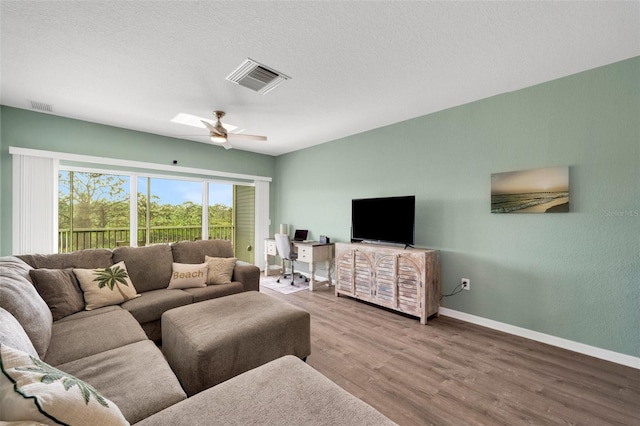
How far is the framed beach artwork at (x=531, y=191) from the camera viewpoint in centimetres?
252

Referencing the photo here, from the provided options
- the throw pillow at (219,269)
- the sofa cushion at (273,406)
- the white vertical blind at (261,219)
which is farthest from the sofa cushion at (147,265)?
the white vertical blind at (261,219)

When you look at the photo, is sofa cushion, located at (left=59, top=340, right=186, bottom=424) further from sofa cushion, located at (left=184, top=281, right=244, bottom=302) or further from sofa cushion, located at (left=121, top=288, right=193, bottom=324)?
sofa cushion, located at (left=184, top=281, right=244, bottom=302)

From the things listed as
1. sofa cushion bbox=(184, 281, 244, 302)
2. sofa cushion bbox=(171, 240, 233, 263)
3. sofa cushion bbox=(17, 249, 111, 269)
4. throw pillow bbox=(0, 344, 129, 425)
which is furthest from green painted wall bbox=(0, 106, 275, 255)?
throw pillow bbox=(0, 344, 129, 425)

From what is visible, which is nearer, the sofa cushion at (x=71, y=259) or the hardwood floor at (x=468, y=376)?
the hardwood floor at (x=468, y=376)

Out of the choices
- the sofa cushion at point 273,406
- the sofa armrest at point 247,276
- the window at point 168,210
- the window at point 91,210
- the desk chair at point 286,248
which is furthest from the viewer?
the desk chair at point 286,248

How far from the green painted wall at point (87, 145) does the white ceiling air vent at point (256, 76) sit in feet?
8.44

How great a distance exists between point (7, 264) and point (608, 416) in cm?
433

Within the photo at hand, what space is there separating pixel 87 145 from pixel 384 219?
435 centimetres

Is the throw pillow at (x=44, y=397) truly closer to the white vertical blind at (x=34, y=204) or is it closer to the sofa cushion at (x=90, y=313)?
the sofa cushion at (x=90, y=313)

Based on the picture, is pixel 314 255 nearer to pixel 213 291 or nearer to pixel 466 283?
pixel 213 291

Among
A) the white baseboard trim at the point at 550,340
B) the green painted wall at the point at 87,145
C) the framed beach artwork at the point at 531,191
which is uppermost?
the green painted wall at the point at 87,145

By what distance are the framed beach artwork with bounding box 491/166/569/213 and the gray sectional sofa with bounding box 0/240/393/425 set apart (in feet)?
8.73

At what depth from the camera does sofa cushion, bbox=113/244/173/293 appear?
2799 mm

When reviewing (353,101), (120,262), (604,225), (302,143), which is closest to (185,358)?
(120,262)
